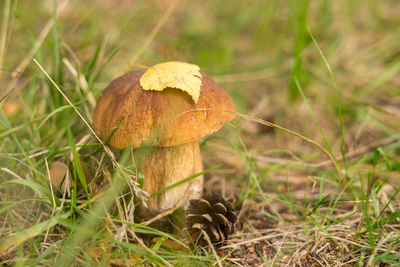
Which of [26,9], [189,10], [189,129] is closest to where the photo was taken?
[189,129]

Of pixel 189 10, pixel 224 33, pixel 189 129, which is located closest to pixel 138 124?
pixel 189 129

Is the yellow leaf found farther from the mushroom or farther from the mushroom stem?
the mushroom stem

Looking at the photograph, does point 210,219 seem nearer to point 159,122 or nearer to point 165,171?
point 165,171

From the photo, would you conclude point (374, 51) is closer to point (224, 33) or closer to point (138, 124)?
point (224, 33)

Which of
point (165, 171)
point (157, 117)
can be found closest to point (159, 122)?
point (157, 117)

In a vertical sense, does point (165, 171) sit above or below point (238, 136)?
below

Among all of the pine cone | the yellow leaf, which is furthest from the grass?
the yellow leaf
